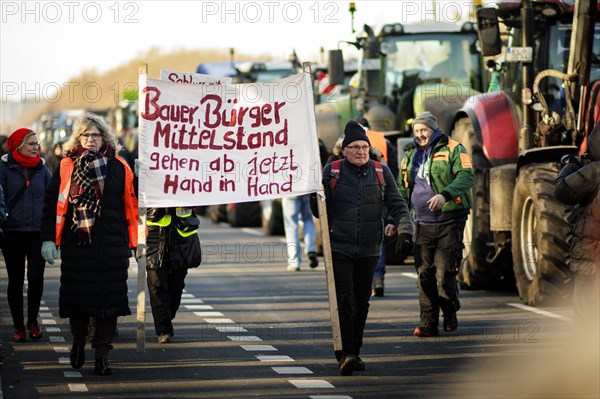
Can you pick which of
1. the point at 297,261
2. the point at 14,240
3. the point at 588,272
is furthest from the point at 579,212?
the point at 297,261

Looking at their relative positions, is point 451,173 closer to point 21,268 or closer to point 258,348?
point 258,348

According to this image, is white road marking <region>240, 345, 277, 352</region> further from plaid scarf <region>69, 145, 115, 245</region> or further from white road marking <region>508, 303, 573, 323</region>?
white road marking <region>508, 303, 573, 323</region>

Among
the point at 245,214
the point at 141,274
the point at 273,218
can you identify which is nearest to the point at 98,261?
the point at 141,274

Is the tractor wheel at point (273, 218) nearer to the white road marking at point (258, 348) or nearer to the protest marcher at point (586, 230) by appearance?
the white road marking at point (258, 348)

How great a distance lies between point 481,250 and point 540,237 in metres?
2.41

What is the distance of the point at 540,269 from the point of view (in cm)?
1484

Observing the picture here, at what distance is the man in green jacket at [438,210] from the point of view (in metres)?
13.8

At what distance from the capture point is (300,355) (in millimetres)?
12359

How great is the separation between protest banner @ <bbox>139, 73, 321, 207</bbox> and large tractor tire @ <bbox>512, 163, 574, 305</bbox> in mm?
3339

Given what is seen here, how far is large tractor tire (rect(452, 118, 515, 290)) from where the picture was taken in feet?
56.2

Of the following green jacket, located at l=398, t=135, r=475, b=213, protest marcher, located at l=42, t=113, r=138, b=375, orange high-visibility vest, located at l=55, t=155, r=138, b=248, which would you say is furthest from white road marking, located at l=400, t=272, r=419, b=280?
protest marcher, located at l=42, t=113, r=138, b=375

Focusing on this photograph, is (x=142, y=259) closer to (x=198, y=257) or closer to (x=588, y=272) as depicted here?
(x=198, y=257)

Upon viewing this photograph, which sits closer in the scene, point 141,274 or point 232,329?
point 141,274

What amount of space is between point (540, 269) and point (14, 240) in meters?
4.79
